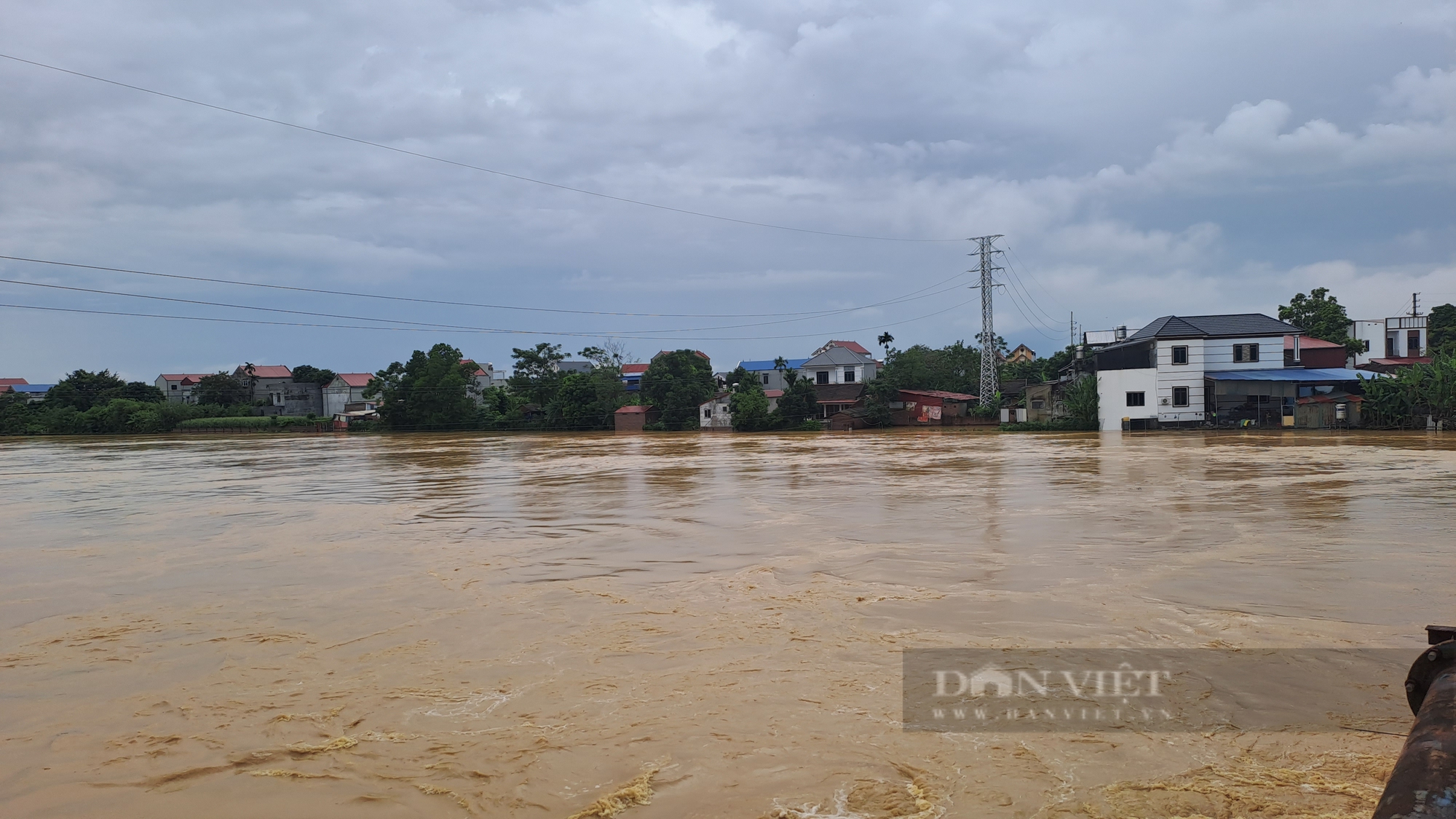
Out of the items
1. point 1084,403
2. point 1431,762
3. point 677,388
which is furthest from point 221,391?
point 1431,762

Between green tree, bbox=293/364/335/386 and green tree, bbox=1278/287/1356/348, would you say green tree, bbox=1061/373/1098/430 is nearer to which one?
green tree, bbox=1278/287/1356/348

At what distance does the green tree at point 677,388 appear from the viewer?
57.4 m

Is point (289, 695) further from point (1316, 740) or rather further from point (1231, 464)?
point (1231, 464)

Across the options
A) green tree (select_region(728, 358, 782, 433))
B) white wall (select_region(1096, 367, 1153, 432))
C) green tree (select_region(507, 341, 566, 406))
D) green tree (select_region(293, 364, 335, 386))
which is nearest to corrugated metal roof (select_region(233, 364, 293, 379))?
green tree (select_region(293, 364, 335, 386))

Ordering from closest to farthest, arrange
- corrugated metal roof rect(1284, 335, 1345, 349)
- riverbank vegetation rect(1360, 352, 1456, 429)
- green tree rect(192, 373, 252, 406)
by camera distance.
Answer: riverbank vegetation rect(1360, 352, 1456, 429), corrugated metal roof rect(1284, 335, 1345, 349), green tree rect(192, 373, 252, 406)

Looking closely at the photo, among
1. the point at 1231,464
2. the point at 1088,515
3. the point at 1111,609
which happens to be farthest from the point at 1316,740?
the point at 1231,464

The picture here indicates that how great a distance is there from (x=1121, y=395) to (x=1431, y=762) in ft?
136

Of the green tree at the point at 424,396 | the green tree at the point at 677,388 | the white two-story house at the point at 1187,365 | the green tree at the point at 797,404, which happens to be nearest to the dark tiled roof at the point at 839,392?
the green tree at the point at 797,404

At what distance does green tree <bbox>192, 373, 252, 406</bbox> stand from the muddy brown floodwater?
62744 mm

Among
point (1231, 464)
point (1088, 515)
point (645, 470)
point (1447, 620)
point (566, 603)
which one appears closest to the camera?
point (1447, 620)

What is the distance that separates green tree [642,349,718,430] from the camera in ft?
188

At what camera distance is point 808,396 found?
183 feet

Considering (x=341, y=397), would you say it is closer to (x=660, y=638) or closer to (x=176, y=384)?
(x=176, y=384)

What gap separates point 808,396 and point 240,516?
43701mm
